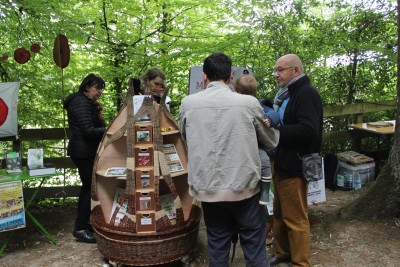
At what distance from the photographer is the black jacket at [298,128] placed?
8.99ft

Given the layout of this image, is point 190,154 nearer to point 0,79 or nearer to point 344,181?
point 344,181

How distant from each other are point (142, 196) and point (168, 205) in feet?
0.99

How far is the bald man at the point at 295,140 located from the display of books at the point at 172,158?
2.79 feet

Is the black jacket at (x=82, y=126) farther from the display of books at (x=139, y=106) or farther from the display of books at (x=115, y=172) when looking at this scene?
the display of books at (x=139, y=106)

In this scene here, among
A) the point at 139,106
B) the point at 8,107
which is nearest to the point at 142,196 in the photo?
the point at 139,106

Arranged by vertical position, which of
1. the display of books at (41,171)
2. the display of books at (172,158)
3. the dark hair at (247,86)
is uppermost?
the dark hair at (247,86)

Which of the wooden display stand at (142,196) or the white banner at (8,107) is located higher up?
the white banner at (8,107)

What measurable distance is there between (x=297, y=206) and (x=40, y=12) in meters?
4.18

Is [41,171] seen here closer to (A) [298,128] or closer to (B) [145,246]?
(B) [145,246]

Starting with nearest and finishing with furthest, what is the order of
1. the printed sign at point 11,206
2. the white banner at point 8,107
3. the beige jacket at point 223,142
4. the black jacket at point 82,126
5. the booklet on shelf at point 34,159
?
the beige jacket at point 223,142 → the printed sign at point 11,206 → the black jacket at point 82,126 → the booklet on shelf at point 34,159 → the white banner at point 8,107

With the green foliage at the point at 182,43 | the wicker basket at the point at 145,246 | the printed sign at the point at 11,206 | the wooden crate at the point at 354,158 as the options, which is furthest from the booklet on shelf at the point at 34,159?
the wooden crate at the point at 354,158

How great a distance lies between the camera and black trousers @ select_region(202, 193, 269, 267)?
240 cm

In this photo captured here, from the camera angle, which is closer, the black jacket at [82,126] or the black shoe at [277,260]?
the black shoe at [277,260]

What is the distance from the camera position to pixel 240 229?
245cm
